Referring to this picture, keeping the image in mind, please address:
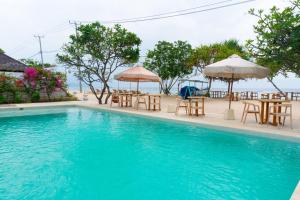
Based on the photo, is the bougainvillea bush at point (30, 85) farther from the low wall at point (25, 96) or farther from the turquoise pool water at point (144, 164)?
the turquoise pool water at point (144, 164)

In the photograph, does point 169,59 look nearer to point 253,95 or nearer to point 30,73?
point 253,95

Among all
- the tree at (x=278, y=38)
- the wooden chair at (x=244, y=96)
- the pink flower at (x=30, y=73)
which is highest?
the tree at (x=278, y=38)

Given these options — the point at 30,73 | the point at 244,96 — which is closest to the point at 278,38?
the point at 30,73

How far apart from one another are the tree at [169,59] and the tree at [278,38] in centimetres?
1302

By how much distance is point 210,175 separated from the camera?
4.32m

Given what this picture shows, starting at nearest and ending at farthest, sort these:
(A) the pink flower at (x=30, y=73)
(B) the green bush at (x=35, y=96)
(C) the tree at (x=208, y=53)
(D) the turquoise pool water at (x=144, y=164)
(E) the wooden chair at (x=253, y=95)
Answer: (D) the turquoise pool water at (x=144, y=164), (A) the pink flower at (x=30, y=73), (B) the green bush at (x=35, y=96), (C) the tree at (x=208, y=53), (E) the wooden chair at (x=253, y=95)

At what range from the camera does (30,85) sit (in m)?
15.8

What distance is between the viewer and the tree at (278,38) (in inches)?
286

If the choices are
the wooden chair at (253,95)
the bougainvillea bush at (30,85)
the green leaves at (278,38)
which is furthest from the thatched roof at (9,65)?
the wooden chair at (253,95)

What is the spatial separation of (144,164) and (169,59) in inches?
673

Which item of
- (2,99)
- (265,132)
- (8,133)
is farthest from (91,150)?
(2,99)

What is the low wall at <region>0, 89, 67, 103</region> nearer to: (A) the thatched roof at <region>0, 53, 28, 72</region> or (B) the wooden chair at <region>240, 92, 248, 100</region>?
(A) the thatched roof at <region>0, 53, 28, 72</region>

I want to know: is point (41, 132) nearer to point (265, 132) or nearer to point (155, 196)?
point (155, 196)

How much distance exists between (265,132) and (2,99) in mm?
14068
